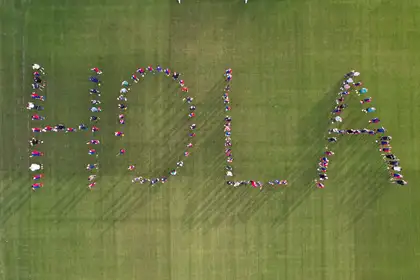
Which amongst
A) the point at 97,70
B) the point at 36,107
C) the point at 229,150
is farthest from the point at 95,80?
the point at 229,150

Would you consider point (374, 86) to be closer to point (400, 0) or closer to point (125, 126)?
point (400, 0)

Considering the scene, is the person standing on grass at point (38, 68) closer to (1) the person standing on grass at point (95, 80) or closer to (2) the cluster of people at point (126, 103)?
(1) the person standing on grass at point (95, 80)

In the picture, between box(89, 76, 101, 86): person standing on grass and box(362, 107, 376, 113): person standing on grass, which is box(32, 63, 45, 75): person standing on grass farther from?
box(362, 107, 376, 113): person standing on grass

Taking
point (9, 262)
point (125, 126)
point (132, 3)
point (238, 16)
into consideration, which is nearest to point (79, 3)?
point (132, 3)

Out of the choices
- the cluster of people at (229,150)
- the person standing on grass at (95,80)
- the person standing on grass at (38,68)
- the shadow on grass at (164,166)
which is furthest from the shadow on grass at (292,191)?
the person standing on grass at (38,68)

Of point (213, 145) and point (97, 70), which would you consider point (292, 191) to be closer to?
point (213, 145)

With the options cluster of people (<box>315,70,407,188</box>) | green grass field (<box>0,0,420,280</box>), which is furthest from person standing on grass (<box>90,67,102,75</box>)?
cluster of people (<box>315,70,407,188</box>)

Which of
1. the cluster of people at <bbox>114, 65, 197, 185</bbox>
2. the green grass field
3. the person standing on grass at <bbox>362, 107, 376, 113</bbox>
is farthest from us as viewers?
the cluster of people at <bbox>114, 65, 197, 185</bbox>
